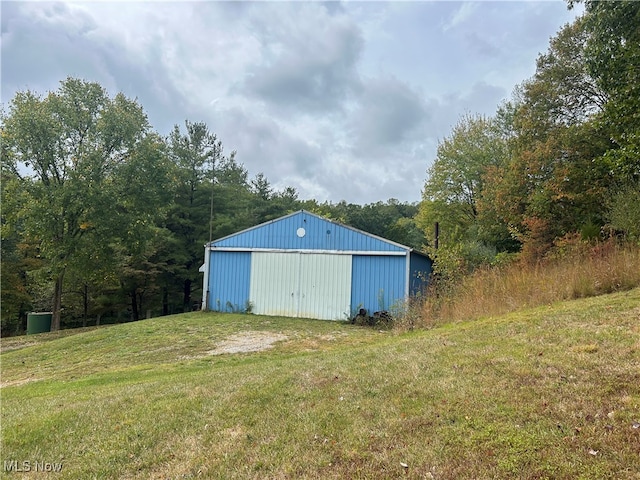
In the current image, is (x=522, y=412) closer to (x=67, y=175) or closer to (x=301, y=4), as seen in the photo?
(x=301, y=4)

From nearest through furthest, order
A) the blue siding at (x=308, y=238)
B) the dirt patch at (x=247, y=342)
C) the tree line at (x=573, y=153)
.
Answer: the dirt patch at (x=247, y=342)
the tree line at (x=573, y=153)
the blue siding at (x=308, y=238)

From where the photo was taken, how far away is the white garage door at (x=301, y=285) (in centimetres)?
1455

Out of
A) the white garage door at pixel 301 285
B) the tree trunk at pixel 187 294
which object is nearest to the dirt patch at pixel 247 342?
the white garage door at pixel 301 285

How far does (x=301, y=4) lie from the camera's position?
962 cm

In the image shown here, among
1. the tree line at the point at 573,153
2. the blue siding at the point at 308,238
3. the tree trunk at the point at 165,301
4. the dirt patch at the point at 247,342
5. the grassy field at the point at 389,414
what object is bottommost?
the tree trunk at the point at 165,301

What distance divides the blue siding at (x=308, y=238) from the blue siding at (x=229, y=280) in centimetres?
51

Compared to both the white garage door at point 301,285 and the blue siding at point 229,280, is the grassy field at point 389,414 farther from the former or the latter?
the blue siding at point 229,280

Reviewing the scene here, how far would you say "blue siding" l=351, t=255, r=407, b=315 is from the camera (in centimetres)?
1396

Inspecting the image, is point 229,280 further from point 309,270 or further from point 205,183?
point 205,183

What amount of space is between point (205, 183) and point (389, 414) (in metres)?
25.9

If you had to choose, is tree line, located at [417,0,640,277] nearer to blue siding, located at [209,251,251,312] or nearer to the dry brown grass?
the dry brown grass

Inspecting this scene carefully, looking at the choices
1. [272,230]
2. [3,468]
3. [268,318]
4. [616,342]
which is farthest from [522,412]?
[272,230]

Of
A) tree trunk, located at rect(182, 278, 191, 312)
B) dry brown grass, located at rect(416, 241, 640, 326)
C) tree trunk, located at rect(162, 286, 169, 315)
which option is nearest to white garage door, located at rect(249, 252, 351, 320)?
dry brown grass, located at rect(416, 241, 640, 326)

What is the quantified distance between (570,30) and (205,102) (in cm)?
1347
